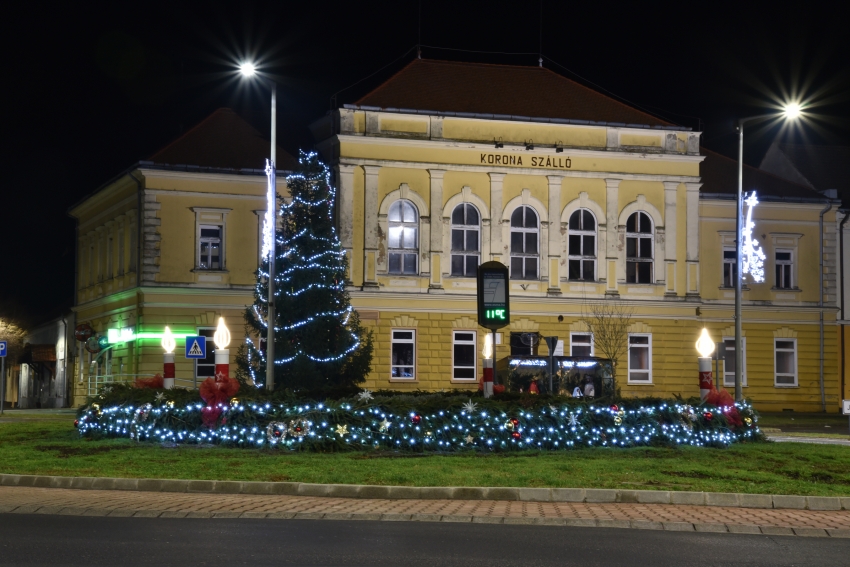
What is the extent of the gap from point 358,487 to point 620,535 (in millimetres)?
4368

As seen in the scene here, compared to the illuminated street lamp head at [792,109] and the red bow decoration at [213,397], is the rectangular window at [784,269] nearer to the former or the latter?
the illuminated street lamp head at [792,109]

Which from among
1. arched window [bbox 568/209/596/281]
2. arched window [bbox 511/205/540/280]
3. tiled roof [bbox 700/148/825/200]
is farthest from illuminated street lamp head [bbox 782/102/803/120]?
tiled roof [bbox 700/148/825/200]

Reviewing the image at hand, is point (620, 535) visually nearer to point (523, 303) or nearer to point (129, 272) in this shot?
point (523, 303)

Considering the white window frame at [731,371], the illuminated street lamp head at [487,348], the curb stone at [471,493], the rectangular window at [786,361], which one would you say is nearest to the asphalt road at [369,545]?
the curb stone at [471,493]

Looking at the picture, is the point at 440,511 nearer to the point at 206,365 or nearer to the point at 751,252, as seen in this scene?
the point at 206,365

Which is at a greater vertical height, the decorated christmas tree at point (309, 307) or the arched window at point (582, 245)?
the arched window at point (582, 245)

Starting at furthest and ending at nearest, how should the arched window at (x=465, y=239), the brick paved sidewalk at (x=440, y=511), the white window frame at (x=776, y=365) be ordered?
the white window frame at (x=776, y=365) < the arched window at (x=465, y=239) < the brick paved sidewalk at (x=440, y=511)

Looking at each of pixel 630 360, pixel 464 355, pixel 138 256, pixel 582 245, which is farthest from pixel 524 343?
pixel 138 256

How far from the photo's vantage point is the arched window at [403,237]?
48531 millimetres

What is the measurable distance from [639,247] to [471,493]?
36161mm

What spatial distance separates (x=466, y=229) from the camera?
49375 millimetres

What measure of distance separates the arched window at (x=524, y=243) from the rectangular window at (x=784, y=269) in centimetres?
1214

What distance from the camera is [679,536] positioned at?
12961 mm

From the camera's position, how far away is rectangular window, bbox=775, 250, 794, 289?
54.5 m
